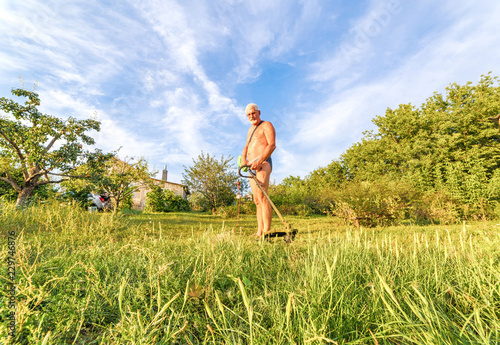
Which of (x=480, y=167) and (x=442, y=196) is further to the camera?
(x=480, y=167)

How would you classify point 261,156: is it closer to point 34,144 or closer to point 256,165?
point 256,165

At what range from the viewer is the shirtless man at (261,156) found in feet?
14.7

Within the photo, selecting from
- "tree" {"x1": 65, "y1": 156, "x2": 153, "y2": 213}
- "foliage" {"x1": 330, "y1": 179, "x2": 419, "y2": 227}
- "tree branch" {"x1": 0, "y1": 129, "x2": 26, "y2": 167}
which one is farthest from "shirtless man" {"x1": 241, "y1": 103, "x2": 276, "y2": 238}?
"tree branch" {"x1": 0, "y1": 129, "x2": 26, "y2": 167}

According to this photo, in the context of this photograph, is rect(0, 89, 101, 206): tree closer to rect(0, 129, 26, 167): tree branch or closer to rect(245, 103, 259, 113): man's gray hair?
rect(0, 129, 26, 167): tree branch

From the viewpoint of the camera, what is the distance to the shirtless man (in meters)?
4.49

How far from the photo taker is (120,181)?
13.7 meters

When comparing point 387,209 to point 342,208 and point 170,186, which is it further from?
point 170,186

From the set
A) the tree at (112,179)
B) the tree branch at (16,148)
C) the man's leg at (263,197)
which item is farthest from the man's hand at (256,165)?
the tree branch at (16,148)

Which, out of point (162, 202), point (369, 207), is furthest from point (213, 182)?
point (369, 207)

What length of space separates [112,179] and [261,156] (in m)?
10.5

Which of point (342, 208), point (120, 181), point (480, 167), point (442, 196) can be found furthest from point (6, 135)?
point (480, 167)

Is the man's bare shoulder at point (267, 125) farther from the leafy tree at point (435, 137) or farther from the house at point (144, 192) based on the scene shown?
the house at point (144, 192)

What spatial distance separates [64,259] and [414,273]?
322 cm

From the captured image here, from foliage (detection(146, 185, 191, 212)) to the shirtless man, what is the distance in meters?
14.7
